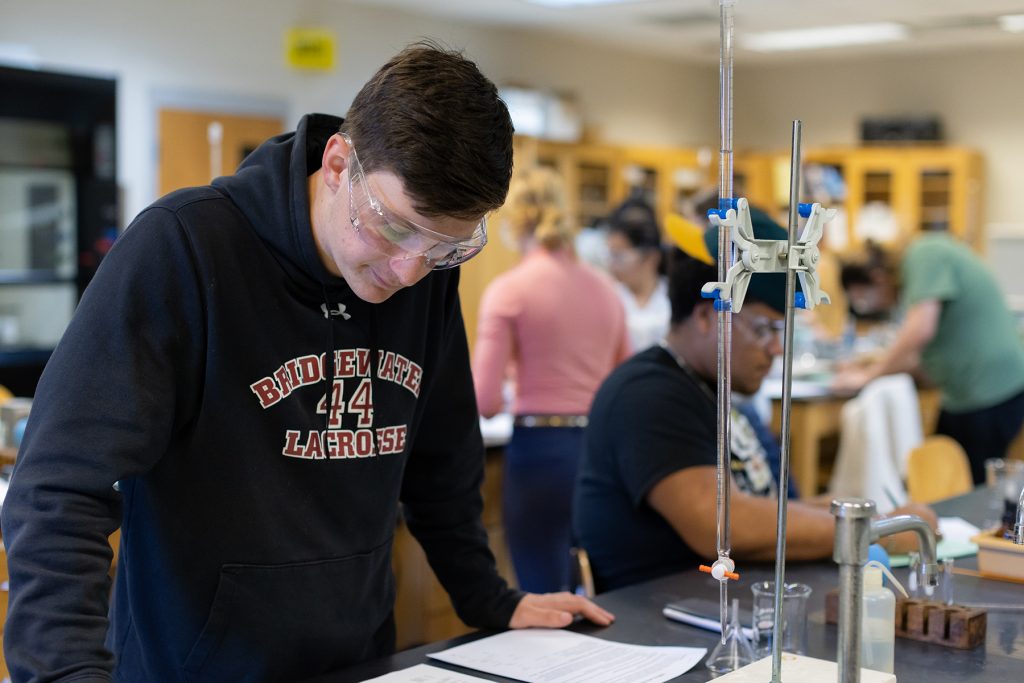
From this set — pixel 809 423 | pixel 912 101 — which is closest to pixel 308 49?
pixel 809 423

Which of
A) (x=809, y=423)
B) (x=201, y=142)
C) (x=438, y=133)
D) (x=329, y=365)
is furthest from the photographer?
(x=201, y=142)

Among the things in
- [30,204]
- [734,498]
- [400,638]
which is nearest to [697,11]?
[30,204]

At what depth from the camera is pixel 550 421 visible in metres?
3.54

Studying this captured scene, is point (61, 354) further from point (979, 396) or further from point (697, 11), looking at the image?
point (697, 11)

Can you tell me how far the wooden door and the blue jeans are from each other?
3069 millimetres

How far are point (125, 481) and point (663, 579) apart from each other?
0.90m

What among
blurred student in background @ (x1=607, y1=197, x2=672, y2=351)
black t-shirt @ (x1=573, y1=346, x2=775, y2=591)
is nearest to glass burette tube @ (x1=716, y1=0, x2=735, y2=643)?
black t-shirt @ (x1=573, y1=346, x2=775, y2=591)

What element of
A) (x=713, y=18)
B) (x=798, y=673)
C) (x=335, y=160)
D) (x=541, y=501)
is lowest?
(x=541, y=501)

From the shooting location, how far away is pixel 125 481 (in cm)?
137

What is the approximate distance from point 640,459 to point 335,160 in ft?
2.81

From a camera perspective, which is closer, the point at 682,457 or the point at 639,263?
the point at 682,457

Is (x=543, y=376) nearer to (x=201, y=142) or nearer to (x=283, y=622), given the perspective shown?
(x=283, y=622)

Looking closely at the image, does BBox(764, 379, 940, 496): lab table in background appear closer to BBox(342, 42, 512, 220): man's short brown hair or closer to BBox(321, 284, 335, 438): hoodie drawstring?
BBox(321, 284, 335, 438): hoodie drawstring

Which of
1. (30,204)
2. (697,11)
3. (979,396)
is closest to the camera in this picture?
(979,396)
